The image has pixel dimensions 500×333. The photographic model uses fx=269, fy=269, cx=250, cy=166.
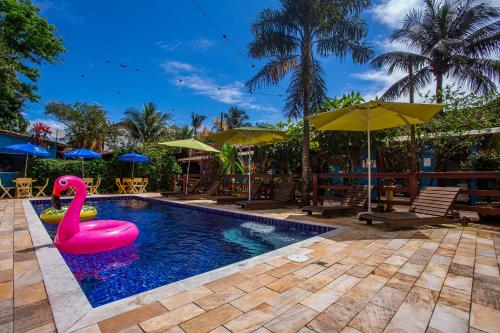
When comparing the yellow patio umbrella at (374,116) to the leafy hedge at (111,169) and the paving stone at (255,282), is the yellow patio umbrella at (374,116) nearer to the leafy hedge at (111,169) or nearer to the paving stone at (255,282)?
the paving stone at (255,282)

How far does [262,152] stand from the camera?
13.1 metres

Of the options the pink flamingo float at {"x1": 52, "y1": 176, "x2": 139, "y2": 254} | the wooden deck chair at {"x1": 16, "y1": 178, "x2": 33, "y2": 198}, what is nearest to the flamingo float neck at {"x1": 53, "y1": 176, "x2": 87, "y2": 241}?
the pink flamingo float at {"x1": 52, "y1": 176, "x2": 139, "y2": 254}

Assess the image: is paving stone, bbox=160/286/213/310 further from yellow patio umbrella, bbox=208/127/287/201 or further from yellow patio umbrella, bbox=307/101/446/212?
yellow patio umbrella, bbox=208/127/287/201

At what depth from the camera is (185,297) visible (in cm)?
243

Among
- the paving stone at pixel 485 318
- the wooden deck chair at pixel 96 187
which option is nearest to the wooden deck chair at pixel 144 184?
the wooden deck chair at pixel 96 187

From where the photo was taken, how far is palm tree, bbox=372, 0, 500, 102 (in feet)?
52.7

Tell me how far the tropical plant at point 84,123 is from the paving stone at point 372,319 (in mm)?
30277

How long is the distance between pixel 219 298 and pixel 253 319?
1.50ft

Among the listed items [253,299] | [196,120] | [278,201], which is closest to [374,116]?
[278,201]

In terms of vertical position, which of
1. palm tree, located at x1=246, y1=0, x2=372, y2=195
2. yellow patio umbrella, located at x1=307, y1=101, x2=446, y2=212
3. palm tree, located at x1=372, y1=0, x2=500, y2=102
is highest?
palm tree, located at x1=372, y1=0, x2=500, y2=102

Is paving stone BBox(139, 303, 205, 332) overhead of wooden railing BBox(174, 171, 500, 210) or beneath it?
beneath

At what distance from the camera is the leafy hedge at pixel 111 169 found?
525 inches

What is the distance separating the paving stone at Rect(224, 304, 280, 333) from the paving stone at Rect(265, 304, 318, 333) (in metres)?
0.06

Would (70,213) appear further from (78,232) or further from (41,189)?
(41,189)
